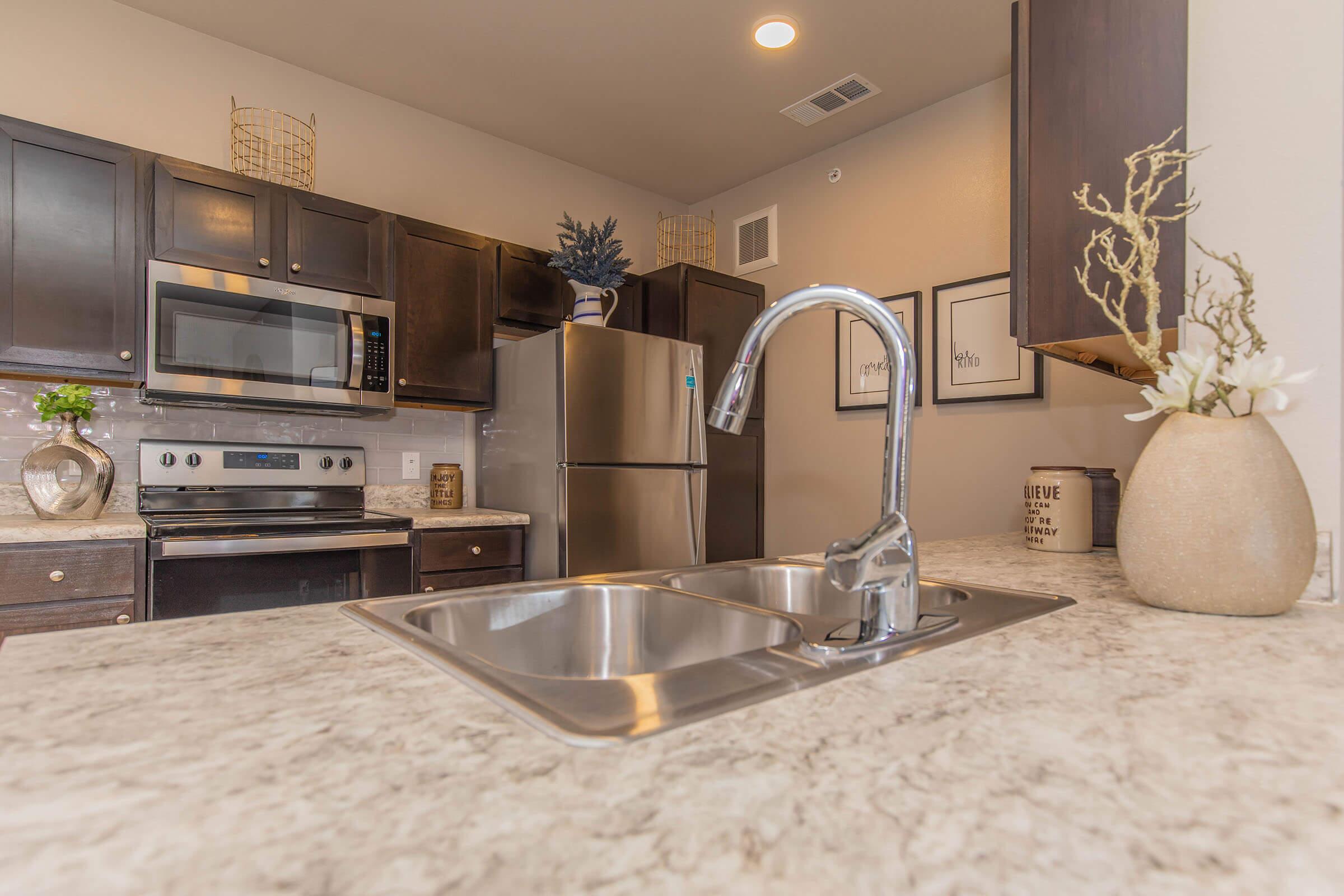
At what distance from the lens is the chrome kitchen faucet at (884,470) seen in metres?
0.72

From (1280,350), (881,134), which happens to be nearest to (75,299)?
(1280,350)

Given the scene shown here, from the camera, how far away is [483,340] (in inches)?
117

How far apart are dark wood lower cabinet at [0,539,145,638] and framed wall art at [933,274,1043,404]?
2.99 metres

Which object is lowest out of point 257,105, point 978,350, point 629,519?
point 629,519

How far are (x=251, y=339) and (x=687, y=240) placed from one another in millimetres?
2519

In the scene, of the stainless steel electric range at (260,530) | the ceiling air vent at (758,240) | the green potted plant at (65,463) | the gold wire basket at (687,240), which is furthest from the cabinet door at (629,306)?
the green potted plant at (65,463)

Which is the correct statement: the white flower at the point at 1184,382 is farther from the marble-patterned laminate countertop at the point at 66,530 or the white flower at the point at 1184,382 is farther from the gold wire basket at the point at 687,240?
the gold wire basket at the point at 687,240

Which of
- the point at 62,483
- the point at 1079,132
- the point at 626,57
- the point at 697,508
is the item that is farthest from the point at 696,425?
the point at 62,483

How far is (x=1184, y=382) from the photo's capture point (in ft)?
2.98

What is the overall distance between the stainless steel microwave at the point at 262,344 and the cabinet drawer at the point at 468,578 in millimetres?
681

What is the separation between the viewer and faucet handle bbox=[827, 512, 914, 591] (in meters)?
0.72

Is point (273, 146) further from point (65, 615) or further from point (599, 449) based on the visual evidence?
point (65, 615)

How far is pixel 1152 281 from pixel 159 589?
2.46m

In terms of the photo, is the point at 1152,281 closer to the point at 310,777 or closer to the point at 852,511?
the point at 310,777
